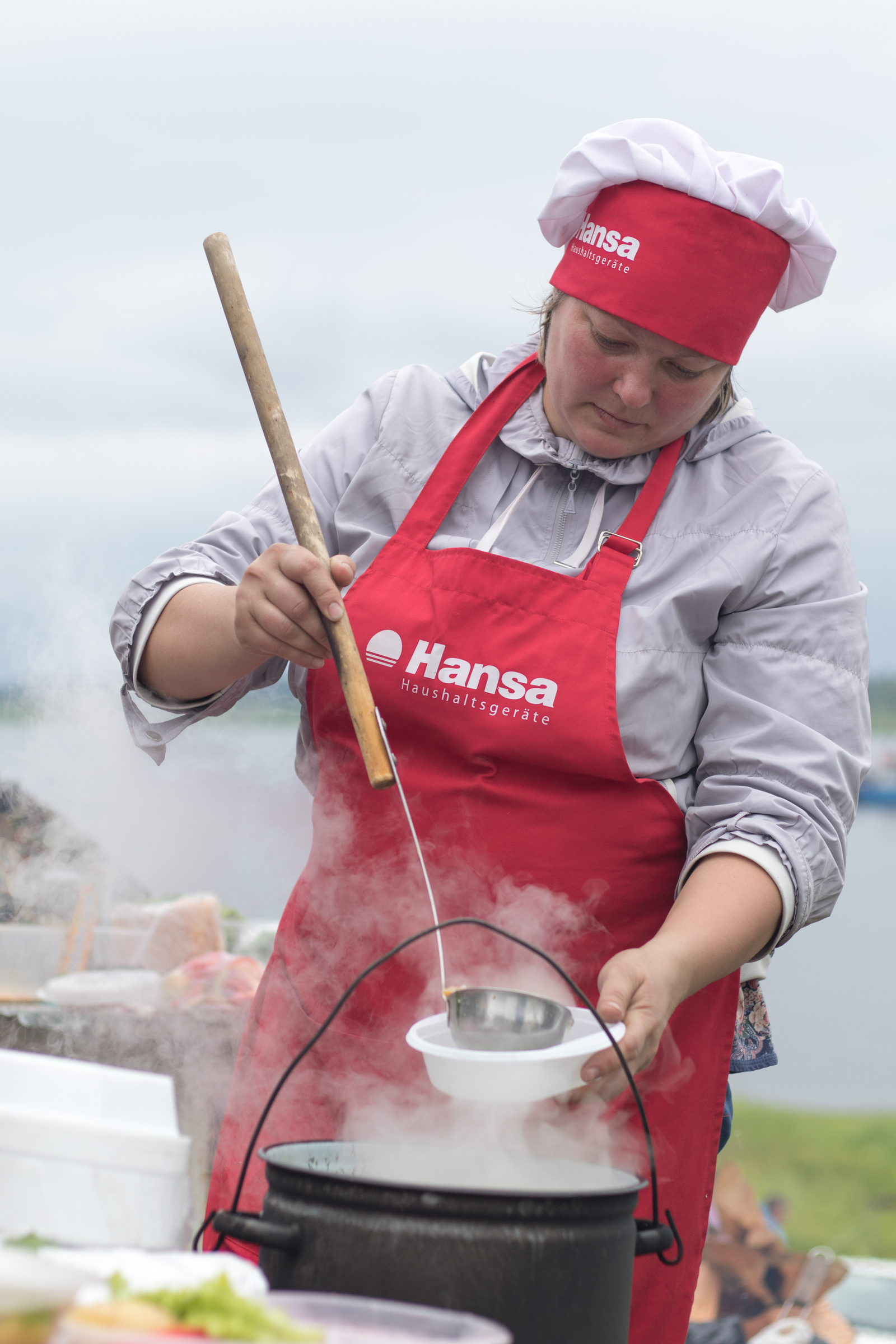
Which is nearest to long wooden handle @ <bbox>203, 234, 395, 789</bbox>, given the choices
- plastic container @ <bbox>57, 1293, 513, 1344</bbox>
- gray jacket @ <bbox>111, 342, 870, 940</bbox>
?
gray jacket @ <bbox>111, 342, 870, 940</bbox>

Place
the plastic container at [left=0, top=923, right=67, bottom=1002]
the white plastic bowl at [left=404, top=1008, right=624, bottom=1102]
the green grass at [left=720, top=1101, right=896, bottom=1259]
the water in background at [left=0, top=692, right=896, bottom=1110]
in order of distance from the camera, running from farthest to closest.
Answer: the green grass at [left=720, top=1101, right=896, bottom=1259] → the plastic container at [left=0, top=923, right=67, bottom=1002] → the water in background at [left=0, top=692, right=896, bottom=1110] → the white plastic bowl at [left=404, top=1008, right=624, bottom=1102]

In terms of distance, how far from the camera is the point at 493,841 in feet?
5.71

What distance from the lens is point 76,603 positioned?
275cm

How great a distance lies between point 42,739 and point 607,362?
1.92 metres

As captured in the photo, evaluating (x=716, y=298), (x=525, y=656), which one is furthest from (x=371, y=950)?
(x=716, y=298)

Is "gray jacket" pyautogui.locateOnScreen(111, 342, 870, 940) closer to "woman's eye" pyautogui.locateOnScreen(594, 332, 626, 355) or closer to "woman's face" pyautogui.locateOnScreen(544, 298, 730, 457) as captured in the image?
"woman's face" pyautogui.locateOnScreen(544, 298, 730, 457)

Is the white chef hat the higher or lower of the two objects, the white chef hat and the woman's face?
the higher

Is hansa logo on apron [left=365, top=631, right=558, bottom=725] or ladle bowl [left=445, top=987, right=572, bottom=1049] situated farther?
hansa logo on apron [left=365, top=631, right=558, bottom=725]

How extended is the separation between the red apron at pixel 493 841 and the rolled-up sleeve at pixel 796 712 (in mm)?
139

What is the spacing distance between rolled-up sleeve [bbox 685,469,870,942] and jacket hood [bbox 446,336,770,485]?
161 mm

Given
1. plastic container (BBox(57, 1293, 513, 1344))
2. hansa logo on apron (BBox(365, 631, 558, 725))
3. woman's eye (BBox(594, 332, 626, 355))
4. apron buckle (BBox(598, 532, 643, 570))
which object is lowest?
plastic container (BBox(57, 1293, 513, 1344))

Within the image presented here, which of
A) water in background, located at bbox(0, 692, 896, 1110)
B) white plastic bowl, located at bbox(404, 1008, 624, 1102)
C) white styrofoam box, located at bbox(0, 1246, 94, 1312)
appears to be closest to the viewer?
white styrofoam box, located at bbox(0, 1246, 94, 1312)

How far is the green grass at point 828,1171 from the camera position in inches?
279

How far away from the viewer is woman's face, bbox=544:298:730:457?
175 centimetres
